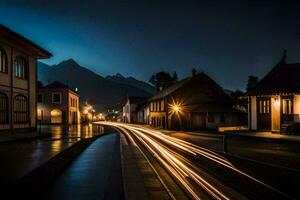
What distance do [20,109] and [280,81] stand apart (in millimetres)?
24493

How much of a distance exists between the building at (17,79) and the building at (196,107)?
83.9 ft

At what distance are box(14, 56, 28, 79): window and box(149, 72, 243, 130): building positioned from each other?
26.7m

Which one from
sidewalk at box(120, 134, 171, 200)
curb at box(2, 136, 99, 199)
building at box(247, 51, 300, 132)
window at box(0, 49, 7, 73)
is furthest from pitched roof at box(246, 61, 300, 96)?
window at box(0, 49, 7, 73)

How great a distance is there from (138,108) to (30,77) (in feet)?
186

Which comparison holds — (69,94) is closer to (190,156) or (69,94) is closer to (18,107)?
(18,107)

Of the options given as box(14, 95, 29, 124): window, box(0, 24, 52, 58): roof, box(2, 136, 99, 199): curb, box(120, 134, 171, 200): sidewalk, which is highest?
box(0, 24, 52, 58): roof

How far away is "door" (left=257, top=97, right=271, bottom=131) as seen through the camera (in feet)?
94.9

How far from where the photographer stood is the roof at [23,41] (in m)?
20.2

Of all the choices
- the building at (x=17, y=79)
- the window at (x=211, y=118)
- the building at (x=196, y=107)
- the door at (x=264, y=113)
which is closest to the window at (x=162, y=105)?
the building at (x=196, y=107)

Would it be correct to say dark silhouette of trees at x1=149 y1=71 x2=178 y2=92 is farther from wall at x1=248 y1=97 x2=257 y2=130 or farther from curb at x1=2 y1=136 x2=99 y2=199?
curb at x1=2 y1=136 x2=99 y2=199

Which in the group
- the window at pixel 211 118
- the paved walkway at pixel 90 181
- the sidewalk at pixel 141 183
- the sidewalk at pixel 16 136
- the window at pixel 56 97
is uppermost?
the window at pixel 56 97

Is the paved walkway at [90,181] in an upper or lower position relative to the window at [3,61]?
lower

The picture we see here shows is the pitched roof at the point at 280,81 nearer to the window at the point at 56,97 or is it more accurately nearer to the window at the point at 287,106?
the window at the point at 287,106

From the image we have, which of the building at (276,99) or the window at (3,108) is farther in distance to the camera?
the building at (276,99)
